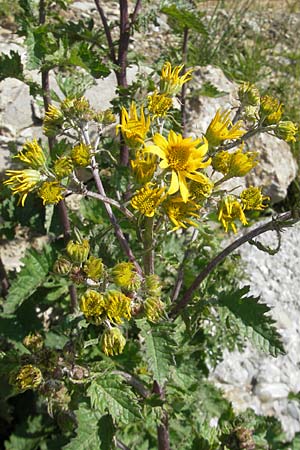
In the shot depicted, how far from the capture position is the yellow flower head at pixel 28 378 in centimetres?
207

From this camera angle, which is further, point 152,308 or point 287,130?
point 287,130

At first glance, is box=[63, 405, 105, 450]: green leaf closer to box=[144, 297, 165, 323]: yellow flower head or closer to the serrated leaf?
the serrated leaf

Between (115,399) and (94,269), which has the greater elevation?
(94,269)

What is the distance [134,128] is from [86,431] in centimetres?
130

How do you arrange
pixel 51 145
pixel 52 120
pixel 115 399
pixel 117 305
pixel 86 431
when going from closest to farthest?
1. pixel 117 305
2. pixel 115 399
3. pixel 52 120
4. pixel 86 431
5. pixel 51 145

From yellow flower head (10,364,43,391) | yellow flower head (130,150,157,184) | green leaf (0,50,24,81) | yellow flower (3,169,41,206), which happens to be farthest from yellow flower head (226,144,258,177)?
green leaf (0,50,24,81)

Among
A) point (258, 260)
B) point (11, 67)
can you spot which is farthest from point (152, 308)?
point (258, 260)

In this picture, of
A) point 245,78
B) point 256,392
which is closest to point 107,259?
point 256,392

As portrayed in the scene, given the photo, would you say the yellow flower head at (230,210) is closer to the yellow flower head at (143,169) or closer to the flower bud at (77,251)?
the yellow flower head at (143,169)

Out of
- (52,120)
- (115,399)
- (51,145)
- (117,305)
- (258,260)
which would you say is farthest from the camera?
(258,260)

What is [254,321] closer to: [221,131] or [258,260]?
[221,131]

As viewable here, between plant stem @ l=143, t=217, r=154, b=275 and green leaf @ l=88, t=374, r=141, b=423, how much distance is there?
45 cm

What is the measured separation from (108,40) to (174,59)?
22.5 inches

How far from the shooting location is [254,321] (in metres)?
2.19
